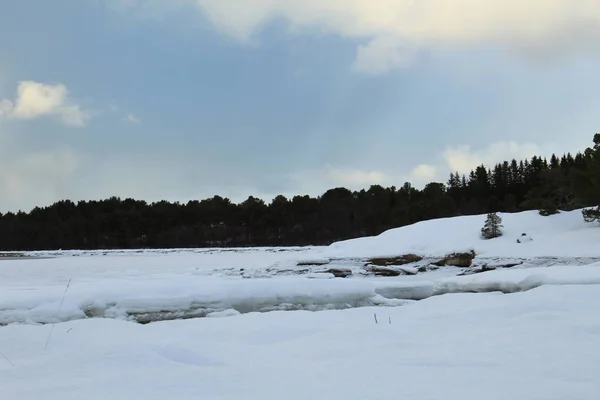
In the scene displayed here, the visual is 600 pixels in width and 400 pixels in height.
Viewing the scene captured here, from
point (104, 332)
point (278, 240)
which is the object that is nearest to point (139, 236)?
point (278, 240)

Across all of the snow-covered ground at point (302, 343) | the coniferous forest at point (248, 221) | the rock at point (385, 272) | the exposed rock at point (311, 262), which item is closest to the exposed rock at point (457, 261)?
the rock at point (385, 272)

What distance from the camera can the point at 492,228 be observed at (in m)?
25.7

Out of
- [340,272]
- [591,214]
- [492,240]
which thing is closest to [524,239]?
[492,240]

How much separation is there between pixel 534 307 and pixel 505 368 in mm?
3071

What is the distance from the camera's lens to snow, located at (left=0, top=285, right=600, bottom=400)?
3.26m

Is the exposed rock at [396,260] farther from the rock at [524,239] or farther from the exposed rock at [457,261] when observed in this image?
the rock at [524,239]

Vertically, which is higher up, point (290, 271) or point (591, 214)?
point (591, 214)

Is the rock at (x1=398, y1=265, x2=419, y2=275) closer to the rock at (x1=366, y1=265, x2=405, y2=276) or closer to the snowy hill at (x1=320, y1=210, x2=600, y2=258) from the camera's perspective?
the rock at (x1=366, y1=265, x2=405, y2=276)

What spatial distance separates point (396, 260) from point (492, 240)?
5608mm

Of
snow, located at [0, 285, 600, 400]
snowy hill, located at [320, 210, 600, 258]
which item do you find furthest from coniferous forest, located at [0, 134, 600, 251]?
snow, located at [0, 285, 600, 400]

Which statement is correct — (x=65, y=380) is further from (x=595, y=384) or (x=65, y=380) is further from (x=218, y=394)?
(x=595, y=384)

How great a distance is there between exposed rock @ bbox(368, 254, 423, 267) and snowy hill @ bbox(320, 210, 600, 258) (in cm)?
58

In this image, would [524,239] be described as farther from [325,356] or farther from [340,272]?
[325,356]

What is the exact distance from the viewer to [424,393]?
313 centimetres
